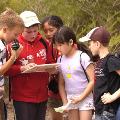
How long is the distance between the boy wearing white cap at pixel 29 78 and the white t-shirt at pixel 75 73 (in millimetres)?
239

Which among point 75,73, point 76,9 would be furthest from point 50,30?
point 76,9

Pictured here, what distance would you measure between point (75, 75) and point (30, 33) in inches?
26.0

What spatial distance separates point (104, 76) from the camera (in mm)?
4215

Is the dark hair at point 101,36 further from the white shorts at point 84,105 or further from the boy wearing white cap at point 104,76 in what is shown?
the white shorts at point 84,105

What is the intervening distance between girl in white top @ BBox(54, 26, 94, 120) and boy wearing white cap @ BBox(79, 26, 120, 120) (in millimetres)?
312

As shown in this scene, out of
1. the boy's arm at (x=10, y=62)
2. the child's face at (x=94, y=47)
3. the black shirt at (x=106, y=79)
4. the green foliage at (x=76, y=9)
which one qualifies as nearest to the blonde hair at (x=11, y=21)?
the boy's arm at (x=10, y=62)

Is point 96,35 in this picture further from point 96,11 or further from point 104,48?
point 96,11

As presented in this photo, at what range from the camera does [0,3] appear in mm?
10250

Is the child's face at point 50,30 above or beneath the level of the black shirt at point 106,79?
above

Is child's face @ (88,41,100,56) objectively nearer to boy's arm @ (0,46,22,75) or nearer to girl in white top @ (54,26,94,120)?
girl in white top @ (54,26,94,120)

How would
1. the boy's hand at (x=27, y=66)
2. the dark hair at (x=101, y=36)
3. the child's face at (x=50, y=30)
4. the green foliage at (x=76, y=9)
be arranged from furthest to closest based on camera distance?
the green foliage at (x=76, y=9) < the child's face at (x=50, y=30) < the boy's hand at (x=27, y=66) < the dark hair at (x=101, y=36)

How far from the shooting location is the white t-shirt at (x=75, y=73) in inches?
183

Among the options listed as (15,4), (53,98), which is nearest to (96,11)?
(15,4)

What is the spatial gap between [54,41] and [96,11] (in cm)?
576
